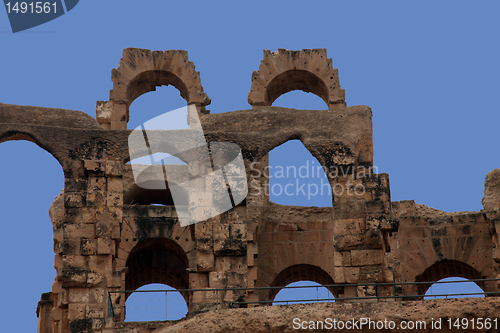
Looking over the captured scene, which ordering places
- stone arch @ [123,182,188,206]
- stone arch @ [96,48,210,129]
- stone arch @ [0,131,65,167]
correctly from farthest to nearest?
stone arch @ [96,48,210,129]
stone arch @ [123,182,188,206]
stone arch @ [0,131,65,167]

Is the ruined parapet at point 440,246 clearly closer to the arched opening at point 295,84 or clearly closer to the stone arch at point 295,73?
the stone arch at point 295,73

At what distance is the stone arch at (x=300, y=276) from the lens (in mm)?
25375

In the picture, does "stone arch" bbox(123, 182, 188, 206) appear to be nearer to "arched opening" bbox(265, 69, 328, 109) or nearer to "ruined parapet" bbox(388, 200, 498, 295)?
"arched opening" bbox(265, 69, 328, 109)

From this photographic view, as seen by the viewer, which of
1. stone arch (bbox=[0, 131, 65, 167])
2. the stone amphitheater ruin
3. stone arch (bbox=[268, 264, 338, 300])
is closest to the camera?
the stone amphitheater ruin

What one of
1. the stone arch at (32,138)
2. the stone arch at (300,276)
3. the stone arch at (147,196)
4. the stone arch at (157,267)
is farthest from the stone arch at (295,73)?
the stone arch at (32,138)

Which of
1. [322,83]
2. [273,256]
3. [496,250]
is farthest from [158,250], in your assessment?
[496,250]

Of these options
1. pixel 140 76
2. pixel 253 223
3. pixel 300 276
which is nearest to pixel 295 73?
pixel 140 76

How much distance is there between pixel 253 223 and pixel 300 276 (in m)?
3.28

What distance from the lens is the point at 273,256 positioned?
995 inches

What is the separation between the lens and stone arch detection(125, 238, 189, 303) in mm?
26109

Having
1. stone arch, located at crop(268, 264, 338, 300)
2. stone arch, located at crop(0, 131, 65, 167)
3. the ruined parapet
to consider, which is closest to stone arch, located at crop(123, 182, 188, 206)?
stone arch, located at crop(268, 264, 338, 300)

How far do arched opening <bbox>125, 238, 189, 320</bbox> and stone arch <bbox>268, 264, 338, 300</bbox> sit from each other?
2836mm

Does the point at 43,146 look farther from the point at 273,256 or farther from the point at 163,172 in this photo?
the point at 273,256

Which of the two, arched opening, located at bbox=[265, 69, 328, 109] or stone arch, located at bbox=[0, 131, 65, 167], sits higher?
arched opening, located at bbox=[265, 69, 328, 109]
